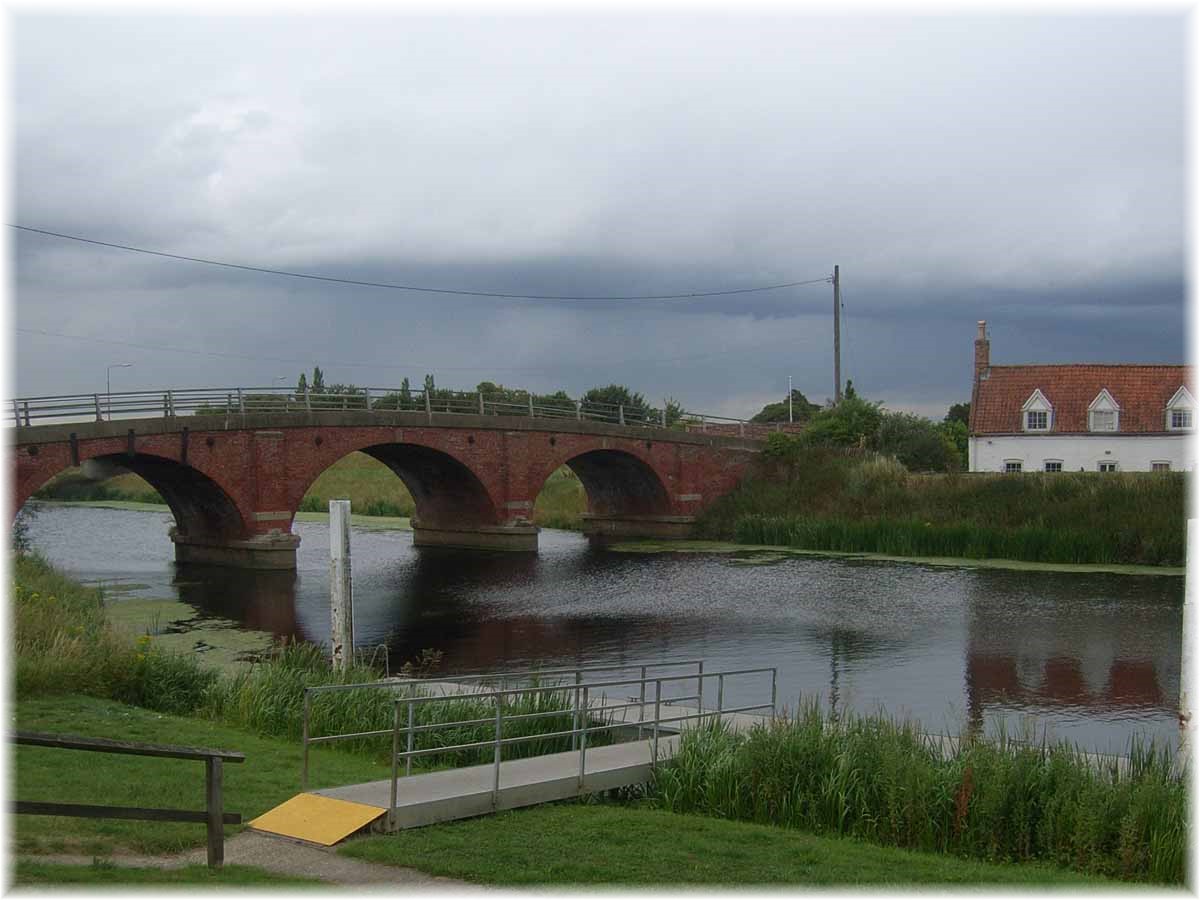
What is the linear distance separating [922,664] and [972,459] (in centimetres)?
3527

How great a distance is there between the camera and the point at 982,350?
60.0 metres

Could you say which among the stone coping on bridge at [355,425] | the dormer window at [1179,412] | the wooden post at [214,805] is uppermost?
the dormer window at [1179,412]

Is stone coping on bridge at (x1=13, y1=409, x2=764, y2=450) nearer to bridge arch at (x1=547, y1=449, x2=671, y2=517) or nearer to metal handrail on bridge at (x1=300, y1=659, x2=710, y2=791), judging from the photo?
bridge arch at (x1=547, y1=449, x2=671, y2=517)

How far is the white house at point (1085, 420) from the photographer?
54.8 meters

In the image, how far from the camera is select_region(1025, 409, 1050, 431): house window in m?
56.7

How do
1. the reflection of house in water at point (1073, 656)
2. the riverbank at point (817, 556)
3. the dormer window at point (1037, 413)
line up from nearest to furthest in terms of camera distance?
the reflection of house in water at point (1073, 656), the riverbank at point (817, 556), the dormer window at point (1037, 413)


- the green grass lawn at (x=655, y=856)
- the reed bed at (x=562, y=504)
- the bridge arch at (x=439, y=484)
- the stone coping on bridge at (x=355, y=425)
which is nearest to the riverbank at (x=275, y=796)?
the green grass lawn at (x=655, y=856)

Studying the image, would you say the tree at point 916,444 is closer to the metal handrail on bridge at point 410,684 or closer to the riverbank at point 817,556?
the riverbank at point 817,556

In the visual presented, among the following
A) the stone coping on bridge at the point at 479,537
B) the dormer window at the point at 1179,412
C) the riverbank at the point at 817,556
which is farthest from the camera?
the dormer window at the point at 1179,412

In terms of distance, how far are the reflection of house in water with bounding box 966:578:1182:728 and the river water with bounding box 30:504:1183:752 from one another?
2.4 inches

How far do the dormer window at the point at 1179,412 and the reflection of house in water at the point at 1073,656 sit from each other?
26.1 metres

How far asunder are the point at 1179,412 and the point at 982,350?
9314 mm

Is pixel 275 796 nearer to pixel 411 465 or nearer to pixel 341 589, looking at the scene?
pixel 341 589

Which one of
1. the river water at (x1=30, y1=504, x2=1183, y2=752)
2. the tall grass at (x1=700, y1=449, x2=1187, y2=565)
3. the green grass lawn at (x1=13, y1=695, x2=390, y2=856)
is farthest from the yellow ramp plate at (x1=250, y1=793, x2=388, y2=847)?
the tall grass at (x1=700, y1=449, x2=1187, y2=565)
